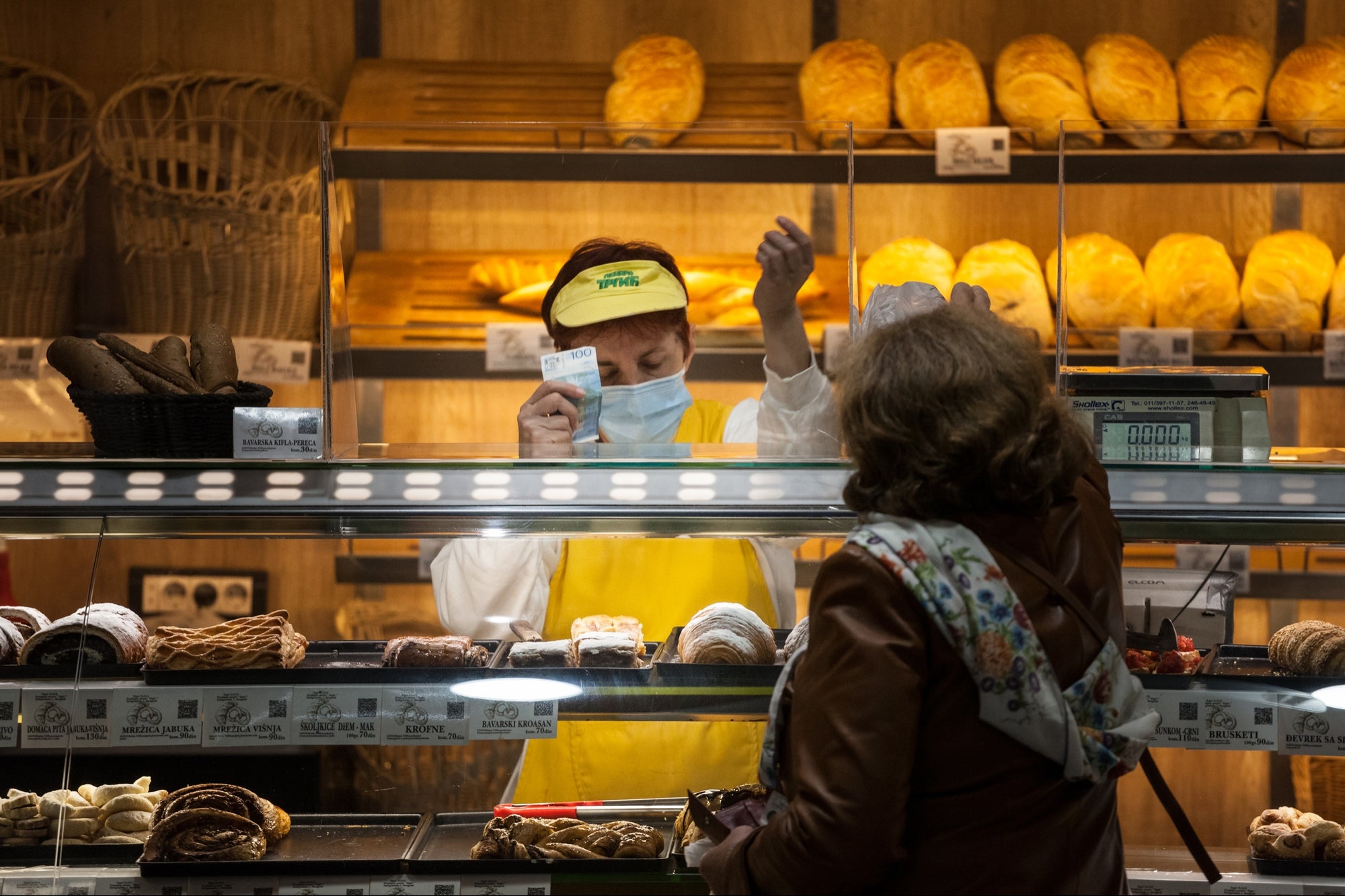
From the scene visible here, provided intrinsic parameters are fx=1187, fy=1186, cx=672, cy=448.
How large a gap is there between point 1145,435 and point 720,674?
0.67m

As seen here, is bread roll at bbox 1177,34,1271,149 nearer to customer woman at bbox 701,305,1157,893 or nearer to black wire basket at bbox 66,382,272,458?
customer woman at bbox 701,305,1157,893

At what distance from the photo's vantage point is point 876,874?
3.83 feet

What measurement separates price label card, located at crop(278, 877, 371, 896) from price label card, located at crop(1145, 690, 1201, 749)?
3.60 feet

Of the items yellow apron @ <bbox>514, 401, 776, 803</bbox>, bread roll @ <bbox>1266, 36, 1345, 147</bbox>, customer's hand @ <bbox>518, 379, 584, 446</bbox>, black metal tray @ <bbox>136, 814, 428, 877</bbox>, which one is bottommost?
black metal tray @ <bbox>136, 814, 428, 877</bbox>

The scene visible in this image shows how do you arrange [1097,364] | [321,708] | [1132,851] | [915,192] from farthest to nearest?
[915,192] → [1097,364] → [1132,851] → [321,708]

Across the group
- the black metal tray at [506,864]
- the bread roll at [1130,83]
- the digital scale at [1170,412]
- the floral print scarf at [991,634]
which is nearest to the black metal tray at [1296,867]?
the digital scale at [1170,412]

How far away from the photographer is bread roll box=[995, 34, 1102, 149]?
337 centimetres

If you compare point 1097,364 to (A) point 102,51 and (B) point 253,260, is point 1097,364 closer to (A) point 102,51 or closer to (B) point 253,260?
(B) point 253,260

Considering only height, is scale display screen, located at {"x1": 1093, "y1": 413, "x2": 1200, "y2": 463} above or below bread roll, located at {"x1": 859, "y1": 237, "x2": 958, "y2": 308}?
below

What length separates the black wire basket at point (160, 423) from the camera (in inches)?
63.1

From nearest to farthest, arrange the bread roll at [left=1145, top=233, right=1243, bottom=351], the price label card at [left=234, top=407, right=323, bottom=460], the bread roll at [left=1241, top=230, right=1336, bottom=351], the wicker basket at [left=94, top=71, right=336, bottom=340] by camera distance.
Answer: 1. the price label card at [left=234, top=407, right=323, bottom=460]
2. the wicker basket at [left=94, top=71, right=336, bottom=340]
3. the bread roll at [left=1241, top=230, right=1336, bottom=351]
4. the bread roll at [left=1145, top=233, right=1243, bottom=351]

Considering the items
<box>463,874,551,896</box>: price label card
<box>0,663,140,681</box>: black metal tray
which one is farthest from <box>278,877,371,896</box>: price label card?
<box>0,663,140,681</box>: black metal tray

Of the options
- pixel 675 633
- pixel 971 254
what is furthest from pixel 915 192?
pixel 675 633

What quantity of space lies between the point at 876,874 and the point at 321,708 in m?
0.84
